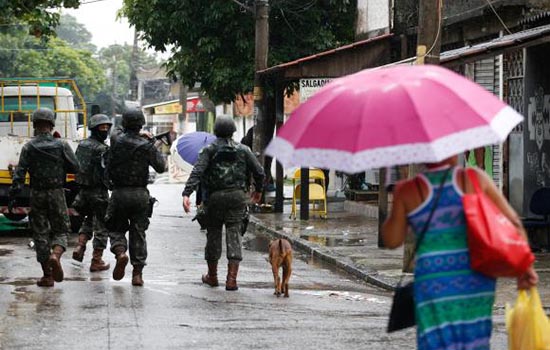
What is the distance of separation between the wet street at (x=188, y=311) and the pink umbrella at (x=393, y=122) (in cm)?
361

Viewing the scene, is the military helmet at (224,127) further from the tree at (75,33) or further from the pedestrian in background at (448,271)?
the tree at (75,33)

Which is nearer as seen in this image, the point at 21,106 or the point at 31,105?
the point at 21,106

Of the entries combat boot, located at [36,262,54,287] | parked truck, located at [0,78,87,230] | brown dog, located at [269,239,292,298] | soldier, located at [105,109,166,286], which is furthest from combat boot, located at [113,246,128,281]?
parked truck, located at [0,78,87,230]

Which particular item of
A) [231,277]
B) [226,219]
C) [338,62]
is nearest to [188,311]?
→ [231,277]

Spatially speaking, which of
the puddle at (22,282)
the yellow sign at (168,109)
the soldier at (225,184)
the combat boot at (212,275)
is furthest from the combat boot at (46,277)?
the yellow sign at (168,109)

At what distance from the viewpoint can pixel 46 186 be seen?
1287 centimetres

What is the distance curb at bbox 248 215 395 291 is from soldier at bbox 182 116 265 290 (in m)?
1.97

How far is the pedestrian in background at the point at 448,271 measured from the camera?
6141mm

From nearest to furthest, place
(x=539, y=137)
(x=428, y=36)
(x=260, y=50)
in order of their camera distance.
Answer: (x=428, y=36) → (x=539, y=137) → (x=260, y=50)

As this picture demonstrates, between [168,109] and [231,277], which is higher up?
[168,109]

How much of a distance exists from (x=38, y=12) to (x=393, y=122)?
15057 millimetres

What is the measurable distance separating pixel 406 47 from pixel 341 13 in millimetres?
6655

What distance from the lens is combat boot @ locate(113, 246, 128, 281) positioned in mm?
12914

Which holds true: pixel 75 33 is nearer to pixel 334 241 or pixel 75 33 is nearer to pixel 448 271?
pixel 334 241
